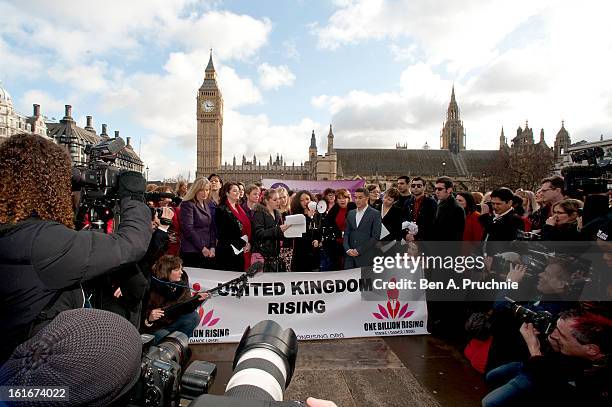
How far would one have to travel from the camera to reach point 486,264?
4590mm

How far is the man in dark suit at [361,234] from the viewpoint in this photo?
17.5 feet

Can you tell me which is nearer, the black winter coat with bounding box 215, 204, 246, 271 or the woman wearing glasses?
the woman wearing glasses

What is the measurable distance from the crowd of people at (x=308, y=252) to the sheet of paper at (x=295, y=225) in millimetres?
51

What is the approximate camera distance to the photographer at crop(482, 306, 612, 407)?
2.05 metres

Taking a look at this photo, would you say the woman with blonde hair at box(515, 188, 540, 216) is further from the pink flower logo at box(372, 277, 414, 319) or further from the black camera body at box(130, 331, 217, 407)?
the black camera body at box(130, 331, 217, 407)

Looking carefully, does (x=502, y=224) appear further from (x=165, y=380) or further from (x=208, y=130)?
(x=208, y=130)

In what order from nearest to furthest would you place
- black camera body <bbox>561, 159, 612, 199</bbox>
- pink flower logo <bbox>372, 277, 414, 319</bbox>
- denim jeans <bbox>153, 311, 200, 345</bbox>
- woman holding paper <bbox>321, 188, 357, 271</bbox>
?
black camera body <bbox>561, 159, 612, 199</bbox> → denim jeans <bbox>153, 311, 200, 345</bbox> → pink flower logo <bbox>372, 277, 414, 319</bbox> → woman holding paper <bbox>321, 188, 357, 271</bbox>

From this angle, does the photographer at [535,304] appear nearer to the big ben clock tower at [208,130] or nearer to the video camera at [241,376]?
the video camera at [241,376]

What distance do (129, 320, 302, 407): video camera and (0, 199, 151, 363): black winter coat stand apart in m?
0.44

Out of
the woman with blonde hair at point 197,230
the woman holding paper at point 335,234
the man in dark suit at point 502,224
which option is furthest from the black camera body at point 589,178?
the woman with blonde hair at point 197,230

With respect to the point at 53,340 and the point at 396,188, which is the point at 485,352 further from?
the point at 53,340

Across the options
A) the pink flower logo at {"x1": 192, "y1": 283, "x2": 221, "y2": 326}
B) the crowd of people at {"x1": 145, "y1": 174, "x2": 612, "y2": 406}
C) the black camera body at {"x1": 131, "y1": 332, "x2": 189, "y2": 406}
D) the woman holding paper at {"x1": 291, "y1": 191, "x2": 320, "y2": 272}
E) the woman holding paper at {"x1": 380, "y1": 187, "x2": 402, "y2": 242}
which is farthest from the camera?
the woman holding paper at {"x1": 291, "y1": 191, "x2": 320, "y2": 272}

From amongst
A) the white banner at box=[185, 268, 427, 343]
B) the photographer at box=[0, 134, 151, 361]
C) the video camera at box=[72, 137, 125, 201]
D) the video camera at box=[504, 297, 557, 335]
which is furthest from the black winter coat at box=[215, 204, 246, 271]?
the video camera at box=[504, 297, 557, 335]

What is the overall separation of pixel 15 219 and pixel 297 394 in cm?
254
